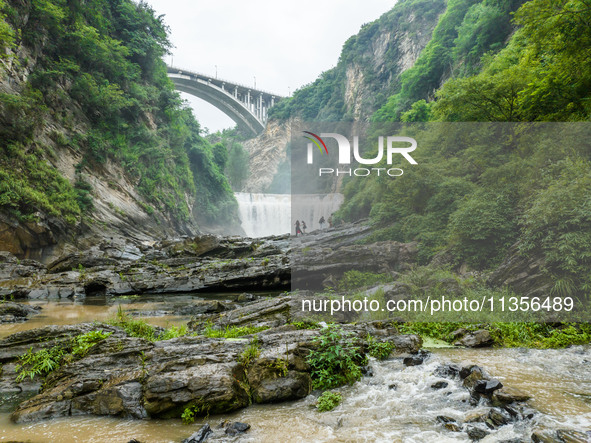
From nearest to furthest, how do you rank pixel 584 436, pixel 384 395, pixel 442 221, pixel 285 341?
pixel 584 436
pixel 384 395
pixel 285 341
pixel 442 221

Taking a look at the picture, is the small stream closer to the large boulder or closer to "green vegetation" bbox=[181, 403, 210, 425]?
the large boulder

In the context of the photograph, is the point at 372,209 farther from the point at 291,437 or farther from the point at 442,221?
the point at 291,437

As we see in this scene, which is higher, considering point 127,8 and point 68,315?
point 127,8

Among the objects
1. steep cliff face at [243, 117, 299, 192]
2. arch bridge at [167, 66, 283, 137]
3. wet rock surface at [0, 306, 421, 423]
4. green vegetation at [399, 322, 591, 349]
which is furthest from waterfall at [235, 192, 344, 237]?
wet rock surface at [0, 306, 421, 423]

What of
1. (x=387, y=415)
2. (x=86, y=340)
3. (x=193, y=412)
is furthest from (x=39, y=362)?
(x=387, y=415)

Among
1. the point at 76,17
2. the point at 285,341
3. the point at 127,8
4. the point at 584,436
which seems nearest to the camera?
the point at 584,436

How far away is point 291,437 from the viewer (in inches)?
124

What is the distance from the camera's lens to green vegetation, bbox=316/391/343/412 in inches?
147

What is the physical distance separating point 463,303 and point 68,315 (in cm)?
1065

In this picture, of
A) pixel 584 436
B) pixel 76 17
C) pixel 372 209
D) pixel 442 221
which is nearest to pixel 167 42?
pixel 76 17

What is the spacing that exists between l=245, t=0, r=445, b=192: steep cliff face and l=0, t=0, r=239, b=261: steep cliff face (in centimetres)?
3100

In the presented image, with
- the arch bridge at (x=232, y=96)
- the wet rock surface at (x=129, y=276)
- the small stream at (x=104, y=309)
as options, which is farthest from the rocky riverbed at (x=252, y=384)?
the arch bridge at (x=232, y=96)

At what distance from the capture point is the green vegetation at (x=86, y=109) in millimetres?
16297

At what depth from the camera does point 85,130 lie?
23.2m
